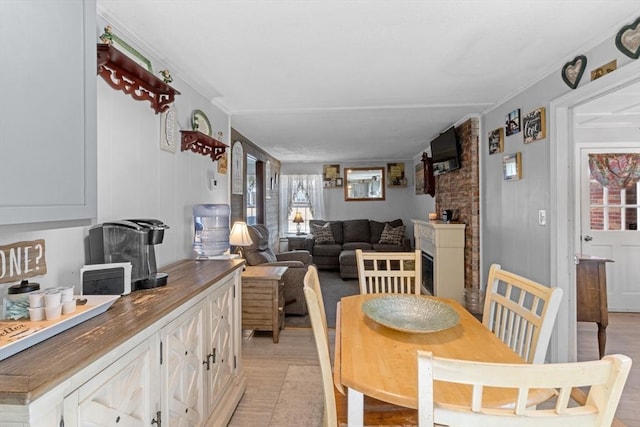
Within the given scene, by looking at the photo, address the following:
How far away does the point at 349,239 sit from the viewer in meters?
6.67

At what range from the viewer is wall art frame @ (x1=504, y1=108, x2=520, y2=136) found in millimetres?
2920

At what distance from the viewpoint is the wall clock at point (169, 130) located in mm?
2140

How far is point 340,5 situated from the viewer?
161 centimetres

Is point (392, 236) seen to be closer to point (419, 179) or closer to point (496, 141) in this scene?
Answer: point (419, 179)

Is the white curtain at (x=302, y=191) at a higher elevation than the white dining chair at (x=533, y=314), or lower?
higher

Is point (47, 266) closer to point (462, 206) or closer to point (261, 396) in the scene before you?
point (261, 396)

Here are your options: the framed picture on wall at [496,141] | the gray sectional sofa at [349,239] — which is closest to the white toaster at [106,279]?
the framed picture on wall at [496,141]

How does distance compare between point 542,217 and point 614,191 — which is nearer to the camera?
point 542,217

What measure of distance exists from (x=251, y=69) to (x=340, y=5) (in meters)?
0.98

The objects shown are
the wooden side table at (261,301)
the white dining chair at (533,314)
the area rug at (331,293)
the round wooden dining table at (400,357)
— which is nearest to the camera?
the round wooden dining table at (400,357)

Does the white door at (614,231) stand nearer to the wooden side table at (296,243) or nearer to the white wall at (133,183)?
the wooden side table at (296,243)

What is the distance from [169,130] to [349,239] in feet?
16.0

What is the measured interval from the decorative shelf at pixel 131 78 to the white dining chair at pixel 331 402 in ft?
4.45

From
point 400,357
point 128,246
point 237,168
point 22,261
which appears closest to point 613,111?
point 400,357
